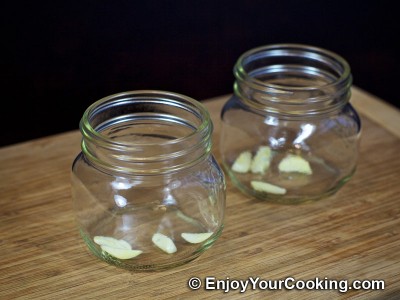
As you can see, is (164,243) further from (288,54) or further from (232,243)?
(288,54)

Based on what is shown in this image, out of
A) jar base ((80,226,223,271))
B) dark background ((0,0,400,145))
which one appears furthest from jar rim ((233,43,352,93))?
dark background ((0,0,400,145))

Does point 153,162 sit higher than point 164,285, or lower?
higher

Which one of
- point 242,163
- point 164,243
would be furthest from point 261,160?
point 164,243

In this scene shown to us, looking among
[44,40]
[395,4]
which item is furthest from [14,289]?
[395,4]

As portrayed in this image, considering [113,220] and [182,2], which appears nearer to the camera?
[113,220]

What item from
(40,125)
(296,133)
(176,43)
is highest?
(296,133)

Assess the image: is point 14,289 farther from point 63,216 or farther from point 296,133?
point 296,133

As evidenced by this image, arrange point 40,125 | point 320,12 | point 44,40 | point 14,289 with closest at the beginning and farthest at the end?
point 14,289 < point 44,40 < point 40,125 < point 320,12
